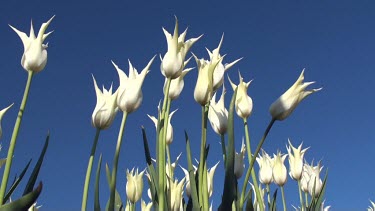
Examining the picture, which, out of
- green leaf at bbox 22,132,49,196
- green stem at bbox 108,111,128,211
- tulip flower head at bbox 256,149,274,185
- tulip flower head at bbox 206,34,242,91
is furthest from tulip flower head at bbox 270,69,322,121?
tulip flower head at bbox 256,149,274,185

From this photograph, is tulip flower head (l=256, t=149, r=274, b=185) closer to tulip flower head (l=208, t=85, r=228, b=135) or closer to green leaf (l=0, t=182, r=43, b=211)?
tulip flower head (l=208, t=85, r=228, b=135)

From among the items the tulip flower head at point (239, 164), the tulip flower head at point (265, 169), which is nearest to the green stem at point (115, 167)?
the tulip flower head at point (239, 164)

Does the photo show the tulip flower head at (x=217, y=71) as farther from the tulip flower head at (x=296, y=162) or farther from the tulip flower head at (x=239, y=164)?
the tulip flower head at (x=296, y=162)

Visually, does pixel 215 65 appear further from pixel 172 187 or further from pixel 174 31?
pixel 172 187

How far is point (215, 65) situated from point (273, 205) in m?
1.29

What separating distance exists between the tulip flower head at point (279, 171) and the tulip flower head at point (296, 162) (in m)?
0.16

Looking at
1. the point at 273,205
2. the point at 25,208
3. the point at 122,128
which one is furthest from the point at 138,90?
the point at 273,205

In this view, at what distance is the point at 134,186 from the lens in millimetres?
3104

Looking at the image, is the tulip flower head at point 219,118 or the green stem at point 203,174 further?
the tulip flower head at point 219,118

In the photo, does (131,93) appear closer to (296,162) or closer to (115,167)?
(115,167)

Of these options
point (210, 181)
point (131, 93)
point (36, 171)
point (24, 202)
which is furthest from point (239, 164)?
point (24, 202)

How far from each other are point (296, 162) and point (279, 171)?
0.22m

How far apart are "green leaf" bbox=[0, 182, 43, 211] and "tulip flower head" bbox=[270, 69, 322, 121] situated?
3.53 ft

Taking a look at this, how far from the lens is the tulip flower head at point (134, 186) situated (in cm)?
310
